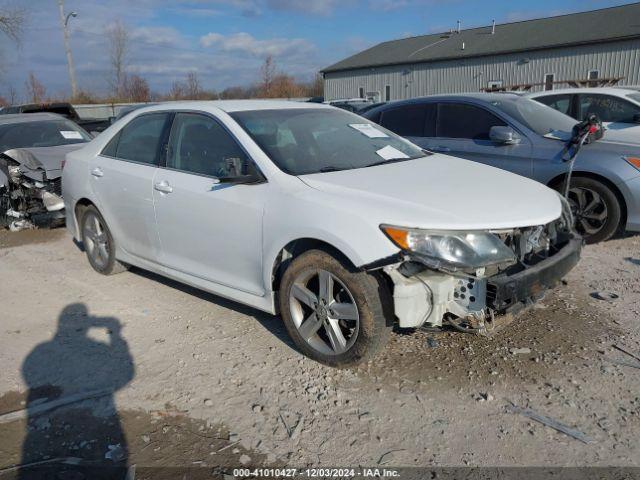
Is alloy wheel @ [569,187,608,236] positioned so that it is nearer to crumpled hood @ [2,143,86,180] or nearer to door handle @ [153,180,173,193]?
door handle @ [153,180,173,193]

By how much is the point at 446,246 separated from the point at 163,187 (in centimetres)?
231

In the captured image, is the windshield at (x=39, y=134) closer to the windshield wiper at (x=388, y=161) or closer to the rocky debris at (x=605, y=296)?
the windshield wiper at (x=388, y=161)

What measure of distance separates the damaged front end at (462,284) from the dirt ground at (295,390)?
45 cm

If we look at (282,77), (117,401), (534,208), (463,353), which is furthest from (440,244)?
(282,77)

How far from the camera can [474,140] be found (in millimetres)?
6387

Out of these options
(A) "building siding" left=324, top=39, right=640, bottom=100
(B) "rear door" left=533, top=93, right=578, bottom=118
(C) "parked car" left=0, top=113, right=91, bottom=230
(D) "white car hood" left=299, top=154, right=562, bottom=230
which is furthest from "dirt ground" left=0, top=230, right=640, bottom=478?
(A) "building siding" left=324, top=39, right=640, bottom=100

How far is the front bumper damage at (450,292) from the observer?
3.00 metres

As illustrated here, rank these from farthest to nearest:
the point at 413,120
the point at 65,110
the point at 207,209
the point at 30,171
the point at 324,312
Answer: the point at 65,110 → the point at 30,171 → the point at 413,120 → the point at 207,209 → the point at 324,312

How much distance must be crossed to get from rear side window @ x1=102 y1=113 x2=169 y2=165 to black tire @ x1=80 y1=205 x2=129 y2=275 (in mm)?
656

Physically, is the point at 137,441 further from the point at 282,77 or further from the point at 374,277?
the point at 282,77

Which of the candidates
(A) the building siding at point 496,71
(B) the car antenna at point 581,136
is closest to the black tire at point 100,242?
(B) the car antenna at point 581,136

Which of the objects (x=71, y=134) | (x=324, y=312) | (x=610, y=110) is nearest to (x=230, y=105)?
(x=324, y=312)

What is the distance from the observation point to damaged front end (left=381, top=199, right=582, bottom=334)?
9.70ft

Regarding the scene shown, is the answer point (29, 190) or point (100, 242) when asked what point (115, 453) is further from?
point (29, 190)
